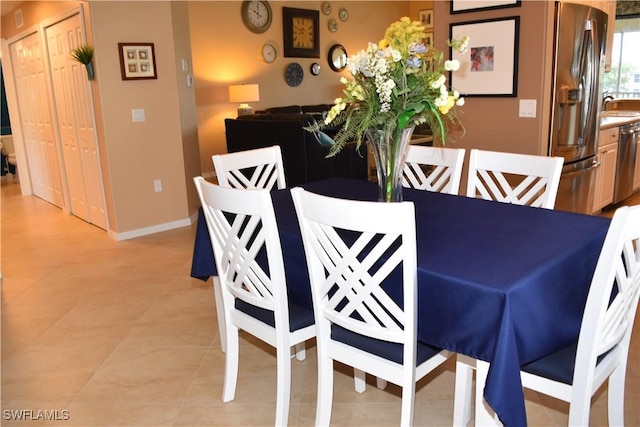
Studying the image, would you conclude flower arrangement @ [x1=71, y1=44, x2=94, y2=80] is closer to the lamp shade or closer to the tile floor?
the tile floor

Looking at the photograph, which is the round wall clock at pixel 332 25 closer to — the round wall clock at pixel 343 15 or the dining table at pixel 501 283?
the round wall clock at pixel 343 15

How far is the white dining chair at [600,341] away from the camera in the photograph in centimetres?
141

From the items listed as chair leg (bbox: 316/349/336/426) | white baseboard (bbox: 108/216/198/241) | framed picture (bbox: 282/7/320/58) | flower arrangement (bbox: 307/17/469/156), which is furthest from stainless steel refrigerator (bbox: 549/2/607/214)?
framed picture (bbox: 282/7/320/58)

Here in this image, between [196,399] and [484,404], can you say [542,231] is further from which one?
[196,399]

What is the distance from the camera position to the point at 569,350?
1681 mm

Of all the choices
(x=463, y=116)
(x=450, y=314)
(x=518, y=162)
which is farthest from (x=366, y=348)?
(x=463, y=116)

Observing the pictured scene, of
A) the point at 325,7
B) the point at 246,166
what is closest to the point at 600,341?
the point at 246,166

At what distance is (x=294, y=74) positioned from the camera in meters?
8.66

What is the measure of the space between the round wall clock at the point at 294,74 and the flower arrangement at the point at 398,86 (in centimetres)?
684

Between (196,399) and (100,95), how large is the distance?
10.7 feet

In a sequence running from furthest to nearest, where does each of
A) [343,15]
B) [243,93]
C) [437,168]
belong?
[343,15] < [243,93] < [437,168]

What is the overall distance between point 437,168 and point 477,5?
58.7 inches

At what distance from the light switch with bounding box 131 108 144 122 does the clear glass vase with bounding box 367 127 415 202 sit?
343 cm

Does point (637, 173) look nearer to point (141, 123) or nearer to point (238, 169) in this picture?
point (238, 169)
